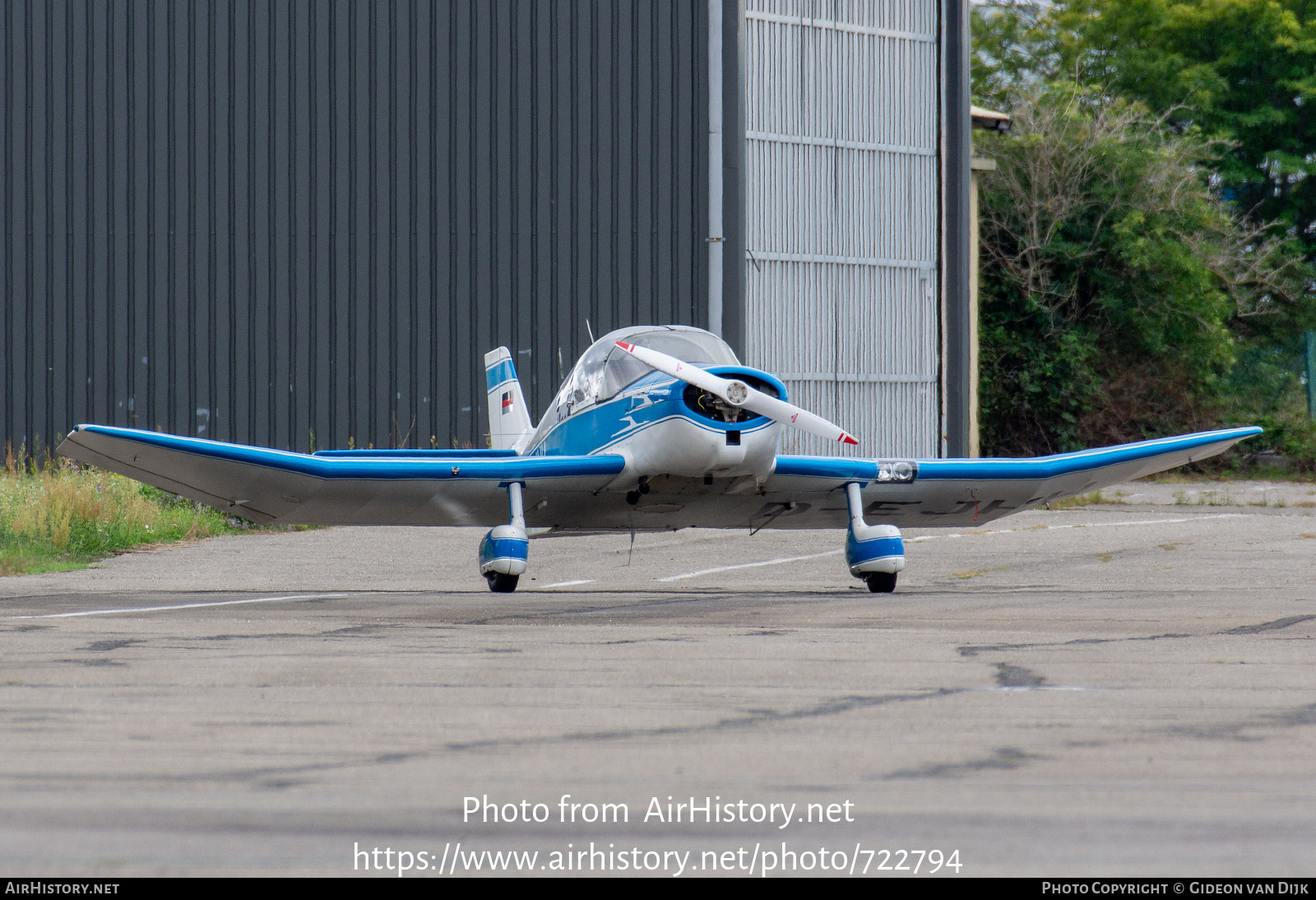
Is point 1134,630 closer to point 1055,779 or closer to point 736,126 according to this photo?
point 1055,779

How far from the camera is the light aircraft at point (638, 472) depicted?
422 inches

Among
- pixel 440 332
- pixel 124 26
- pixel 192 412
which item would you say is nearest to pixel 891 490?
pixel 440 332

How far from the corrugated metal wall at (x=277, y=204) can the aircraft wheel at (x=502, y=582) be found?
388 inches

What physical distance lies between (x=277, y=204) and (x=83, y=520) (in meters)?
6.28

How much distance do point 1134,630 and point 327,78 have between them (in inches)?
611

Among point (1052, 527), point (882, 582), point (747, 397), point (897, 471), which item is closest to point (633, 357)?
point (747, 397)

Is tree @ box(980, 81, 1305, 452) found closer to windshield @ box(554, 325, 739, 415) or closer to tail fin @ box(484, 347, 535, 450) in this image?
tail fin @ box(484, 347, 535, 450)

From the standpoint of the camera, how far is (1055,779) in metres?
3.90

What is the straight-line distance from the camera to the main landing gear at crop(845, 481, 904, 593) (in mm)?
11289

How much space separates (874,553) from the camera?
11.3 meters

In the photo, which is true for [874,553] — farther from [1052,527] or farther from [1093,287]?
[1093,287]

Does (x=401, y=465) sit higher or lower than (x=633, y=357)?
lower

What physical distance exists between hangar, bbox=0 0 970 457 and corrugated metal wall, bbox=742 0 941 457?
35 cm

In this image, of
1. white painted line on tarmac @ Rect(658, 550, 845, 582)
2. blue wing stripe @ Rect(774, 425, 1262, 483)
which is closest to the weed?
white painted line on tarmac @ Rect(658, 550, 845, 582)
